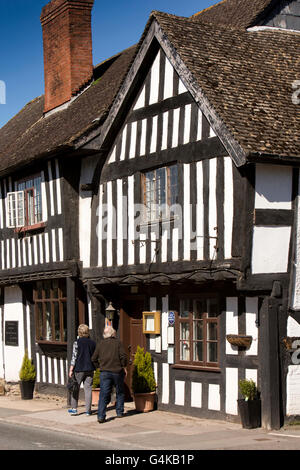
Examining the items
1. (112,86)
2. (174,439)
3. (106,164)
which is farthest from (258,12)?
(174,439)

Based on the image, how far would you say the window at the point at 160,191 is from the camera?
15.2 meters

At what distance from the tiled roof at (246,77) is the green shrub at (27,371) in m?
8.80

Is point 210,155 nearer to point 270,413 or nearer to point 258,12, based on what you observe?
point 270,413

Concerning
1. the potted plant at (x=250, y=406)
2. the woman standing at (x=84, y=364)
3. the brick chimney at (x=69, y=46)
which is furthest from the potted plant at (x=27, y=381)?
the potted plant at (x=250, y=406)

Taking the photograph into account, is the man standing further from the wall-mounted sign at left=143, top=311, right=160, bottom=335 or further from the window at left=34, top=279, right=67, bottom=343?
the window at left=34, top=279, right=67, bottom=343

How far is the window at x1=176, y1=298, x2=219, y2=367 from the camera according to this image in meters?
14.7

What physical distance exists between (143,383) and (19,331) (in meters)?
6.05

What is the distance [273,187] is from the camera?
13.4 metres

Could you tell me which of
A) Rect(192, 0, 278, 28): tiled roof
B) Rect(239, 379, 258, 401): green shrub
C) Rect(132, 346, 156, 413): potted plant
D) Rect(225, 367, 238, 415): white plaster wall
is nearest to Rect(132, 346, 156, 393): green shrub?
Rect(132, 346, 156, 413): potted plant

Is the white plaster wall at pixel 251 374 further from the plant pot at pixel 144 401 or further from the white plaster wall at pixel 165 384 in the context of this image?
the plant pot at pixel 144 401

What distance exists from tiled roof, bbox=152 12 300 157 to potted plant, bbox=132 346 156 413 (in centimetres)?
508

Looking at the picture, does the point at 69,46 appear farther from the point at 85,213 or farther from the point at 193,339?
the point at 193,339

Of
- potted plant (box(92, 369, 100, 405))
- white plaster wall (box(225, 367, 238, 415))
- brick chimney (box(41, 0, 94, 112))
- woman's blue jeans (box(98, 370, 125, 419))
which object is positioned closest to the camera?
white plaster wall (box(225, 367, 238, 415))

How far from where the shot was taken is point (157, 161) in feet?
50.6
